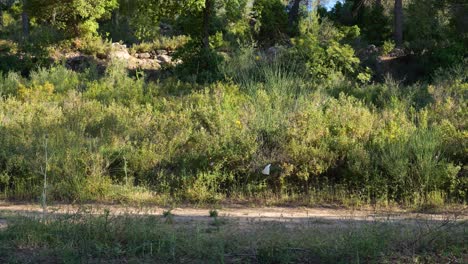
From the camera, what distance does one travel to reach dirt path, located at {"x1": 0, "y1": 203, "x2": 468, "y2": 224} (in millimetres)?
6504

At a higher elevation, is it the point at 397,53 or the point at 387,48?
the point at 387,48

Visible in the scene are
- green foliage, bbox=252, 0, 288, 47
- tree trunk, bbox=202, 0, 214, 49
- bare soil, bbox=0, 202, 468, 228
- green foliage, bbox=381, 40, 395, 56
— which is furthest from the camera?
green foliage, bbox=252, 0, 288, 47

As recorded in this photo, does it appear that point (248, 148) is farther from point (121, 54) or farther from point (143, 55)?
point (143, 55)

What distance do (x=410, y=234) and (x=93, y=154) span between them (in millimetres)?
5352

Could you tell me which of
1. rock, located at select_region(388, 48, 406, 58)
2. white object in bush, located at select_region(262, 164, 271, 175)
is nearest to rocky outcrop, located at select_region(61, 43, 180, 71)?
rock, located at select_region(388, 48, 406, 58)

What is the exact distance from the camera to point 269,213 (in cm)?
718

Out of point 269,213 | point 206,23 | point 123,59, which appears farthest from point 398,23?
point 269,213

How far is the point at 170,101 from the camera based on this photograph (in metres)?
12.3

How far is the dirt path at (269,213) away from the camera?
6.50 meters

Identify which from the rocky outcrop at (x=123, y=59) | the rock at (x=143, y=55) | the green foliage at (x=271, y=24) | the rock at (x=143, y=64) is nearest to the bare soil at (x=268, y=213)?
the rocky outcrop at (x=123, y=59)

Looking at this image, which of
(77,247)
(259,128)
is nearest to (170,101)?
(259,128)

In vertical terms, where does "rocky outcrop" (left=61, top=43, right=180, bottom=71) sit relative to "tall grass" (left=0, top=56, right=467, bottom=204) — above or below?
above

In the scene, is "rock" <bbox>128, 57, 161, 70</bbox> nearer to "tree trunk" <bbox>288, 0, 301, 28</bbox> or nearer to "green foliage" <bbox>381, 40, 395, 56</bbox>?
"green foliage" <bbox>381, 40, 395, 56</bbox>

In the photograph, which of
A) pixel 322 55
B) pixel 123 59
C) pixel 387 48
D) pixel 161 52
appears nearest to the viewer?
pixel 322 55
